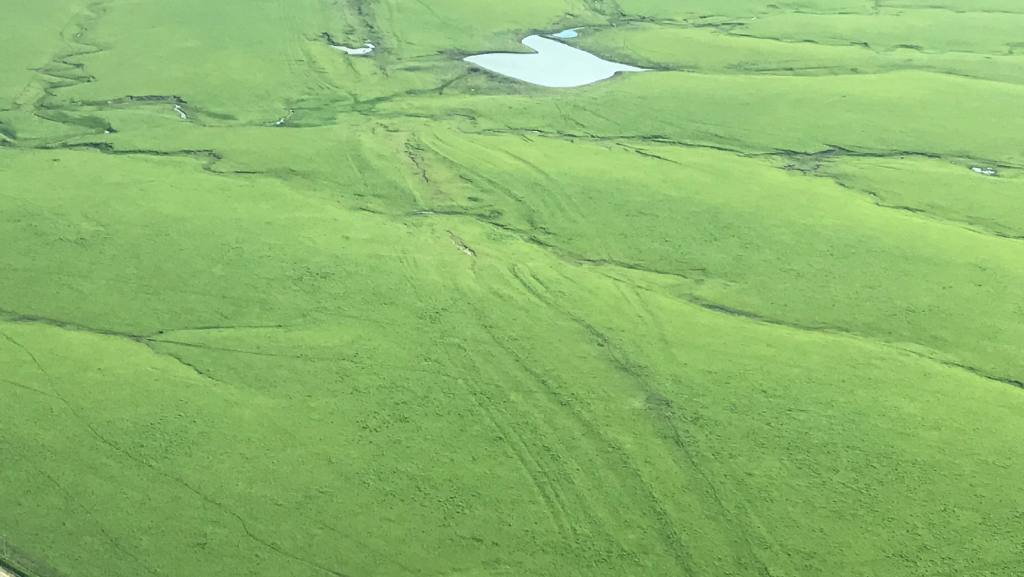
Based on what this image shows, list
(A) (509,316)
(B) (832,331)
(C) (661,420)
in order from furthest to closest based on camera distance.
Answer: (A) (509,316) < (B) (832,331) < (C) (661,420)

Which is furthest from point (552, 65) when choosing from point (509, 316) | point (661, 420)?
point (661, 420)

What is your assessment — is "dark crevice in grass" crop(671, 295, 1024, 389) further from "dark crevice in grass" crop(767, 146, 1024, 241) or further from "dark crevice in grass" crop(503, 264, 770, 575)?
"dark crevice in grass" crop(767, 146, 1024, 241)

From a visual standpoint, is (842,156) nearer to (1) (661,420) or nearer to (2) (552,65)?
(2) (552,65)

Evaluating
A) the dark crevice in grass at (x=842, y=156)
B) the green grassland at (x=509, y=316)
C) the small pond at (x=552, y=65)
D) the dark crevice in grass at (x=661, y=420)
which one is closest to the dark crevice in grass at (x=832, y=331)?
the green grassland at (x=509, y=316)

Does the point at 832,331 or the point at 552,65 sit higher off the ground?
the point at 552,65

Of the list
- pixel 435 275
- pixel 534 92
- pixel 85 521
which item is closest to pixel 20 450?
pixel 85 521

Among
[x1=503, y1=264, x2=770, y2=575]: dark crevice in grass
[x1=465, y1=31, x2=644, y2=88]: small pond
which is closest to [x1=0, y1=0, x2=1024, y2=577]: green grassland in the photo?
[x1=503, y1=264, x2=770, y2=575]: dark crevice in grass

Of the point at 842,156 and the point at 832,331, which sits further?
the point at 842,156

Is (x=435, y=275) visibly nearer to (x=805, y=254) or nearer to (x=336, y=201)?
(x=336, y=201)

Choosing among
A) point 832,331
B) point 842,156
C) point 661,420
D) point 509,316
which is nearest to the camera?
point 661,420
